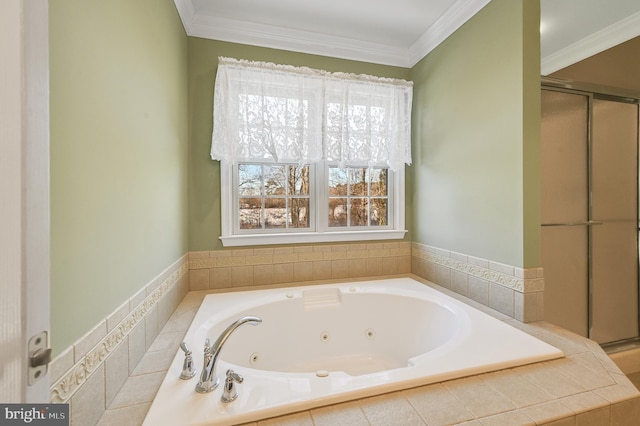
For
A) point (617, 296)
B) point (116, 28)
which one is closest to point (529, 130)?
point (617, 296)

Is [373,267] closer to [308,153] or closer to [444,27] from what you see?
[308,153]

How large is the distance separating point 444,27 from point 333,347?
8.06 ft

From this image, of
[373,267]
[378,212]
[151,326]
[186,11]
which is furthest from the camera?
[378,212]

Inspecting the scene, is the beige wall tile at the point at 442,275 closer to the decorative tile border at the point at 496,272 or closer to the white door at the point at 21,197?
the decorative tile border at the point at 496,272

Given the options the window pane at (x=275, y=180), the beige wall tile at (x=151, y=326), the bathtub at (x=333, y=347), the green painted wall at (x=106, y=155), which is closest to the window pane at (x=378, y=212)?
the bathtub at (x=333, y=347)

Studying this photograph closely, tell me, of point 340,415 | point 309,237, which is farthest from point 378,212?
point 340,415

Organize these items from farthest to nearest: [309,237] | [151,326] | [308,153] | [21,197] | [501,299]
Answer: [309,237] → [308,153] → [501,299] → [151,326] → [21,197]

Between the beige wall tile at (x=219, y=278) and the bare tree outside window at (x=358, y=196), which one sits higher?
the bare tree outside window at (x=358, y=196)

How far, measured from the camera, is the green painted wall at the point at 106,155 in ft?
2.28

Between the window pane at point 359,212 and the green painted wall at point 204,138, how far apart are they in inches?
44.8

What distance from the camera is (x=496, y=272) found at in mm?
1626

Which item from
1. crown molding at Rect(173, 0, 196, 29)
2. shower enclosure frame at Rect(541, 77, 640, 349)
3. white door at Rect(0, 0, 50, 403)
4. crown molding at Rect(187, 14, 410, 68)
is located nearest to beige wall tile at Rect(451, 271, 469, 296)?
shower enclosure frame at Rect(541, 77, 640, 349)

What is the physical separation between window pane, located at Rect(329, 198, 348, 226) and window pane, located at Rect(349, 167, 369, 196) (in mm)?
140

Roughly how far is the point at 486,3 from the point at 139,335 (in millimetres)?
2616
